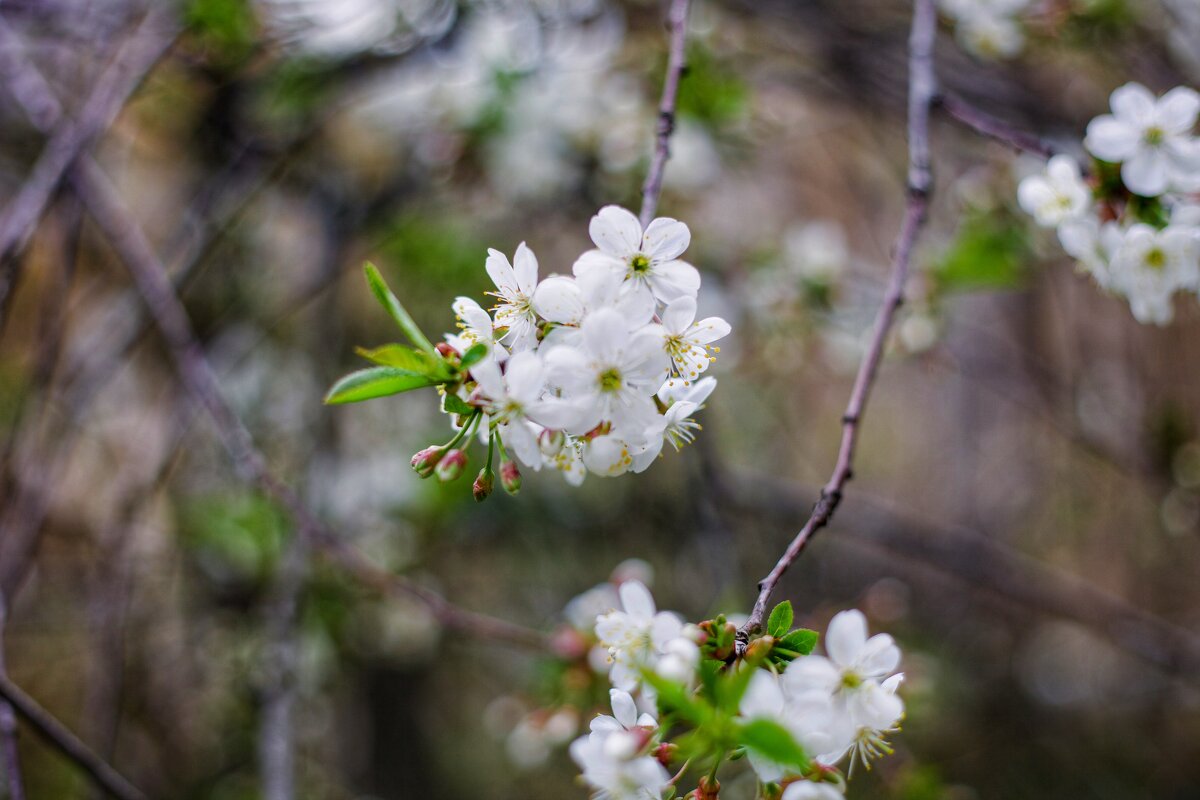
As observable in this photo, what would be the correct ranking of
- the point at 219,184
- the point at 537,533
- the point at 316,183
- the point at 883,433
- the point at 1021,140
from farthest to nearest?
the point at 883,433 → the point at 537,533 → the point at 316,183 → the point at 219,184 → the point at 1021,140

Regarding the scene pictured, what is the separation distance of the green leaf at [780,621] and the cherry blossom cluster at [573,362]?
16 centimetres

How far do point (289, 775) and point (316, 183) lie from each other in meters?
1.62

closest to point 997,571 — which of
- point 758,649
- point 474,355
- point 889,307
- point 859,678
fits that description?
point 889,307

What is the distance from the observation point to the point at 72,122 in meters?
1.54

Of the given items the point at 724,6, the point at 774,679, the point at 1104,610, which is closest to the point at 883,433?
the point at 1104,610

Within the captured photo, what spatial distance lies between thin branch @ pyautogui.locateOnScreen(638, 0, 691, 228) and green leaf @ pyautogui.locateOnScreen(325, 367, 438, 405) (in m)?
0.23

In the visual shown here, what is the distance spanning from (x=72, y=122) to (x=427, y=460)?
4.35ft

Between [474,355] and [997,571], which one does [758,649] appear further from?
[997,571]

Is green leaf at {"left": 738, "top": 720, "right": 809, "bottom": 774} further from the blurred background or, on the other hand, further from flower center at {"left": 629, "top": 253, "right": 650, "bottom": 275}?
the blurred background

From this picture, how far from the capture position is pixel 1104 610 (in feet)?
7.23

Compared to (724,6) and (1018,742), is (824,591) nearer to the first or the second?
(1018,742)

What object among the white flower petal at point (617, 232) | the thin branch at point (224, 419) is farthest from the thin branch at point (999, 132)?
the thin branch at point (224, 419)

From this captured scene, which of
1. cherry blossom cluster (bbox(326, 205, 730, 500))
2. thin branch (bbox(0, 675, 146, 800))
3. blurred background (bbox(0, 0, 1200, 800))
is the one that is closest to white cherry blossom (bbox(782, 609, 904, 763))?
cherry blossom cluster (bbox(326, 205, 730, 500))

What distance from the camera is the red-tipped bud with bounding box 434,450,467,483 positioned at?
673 mm
